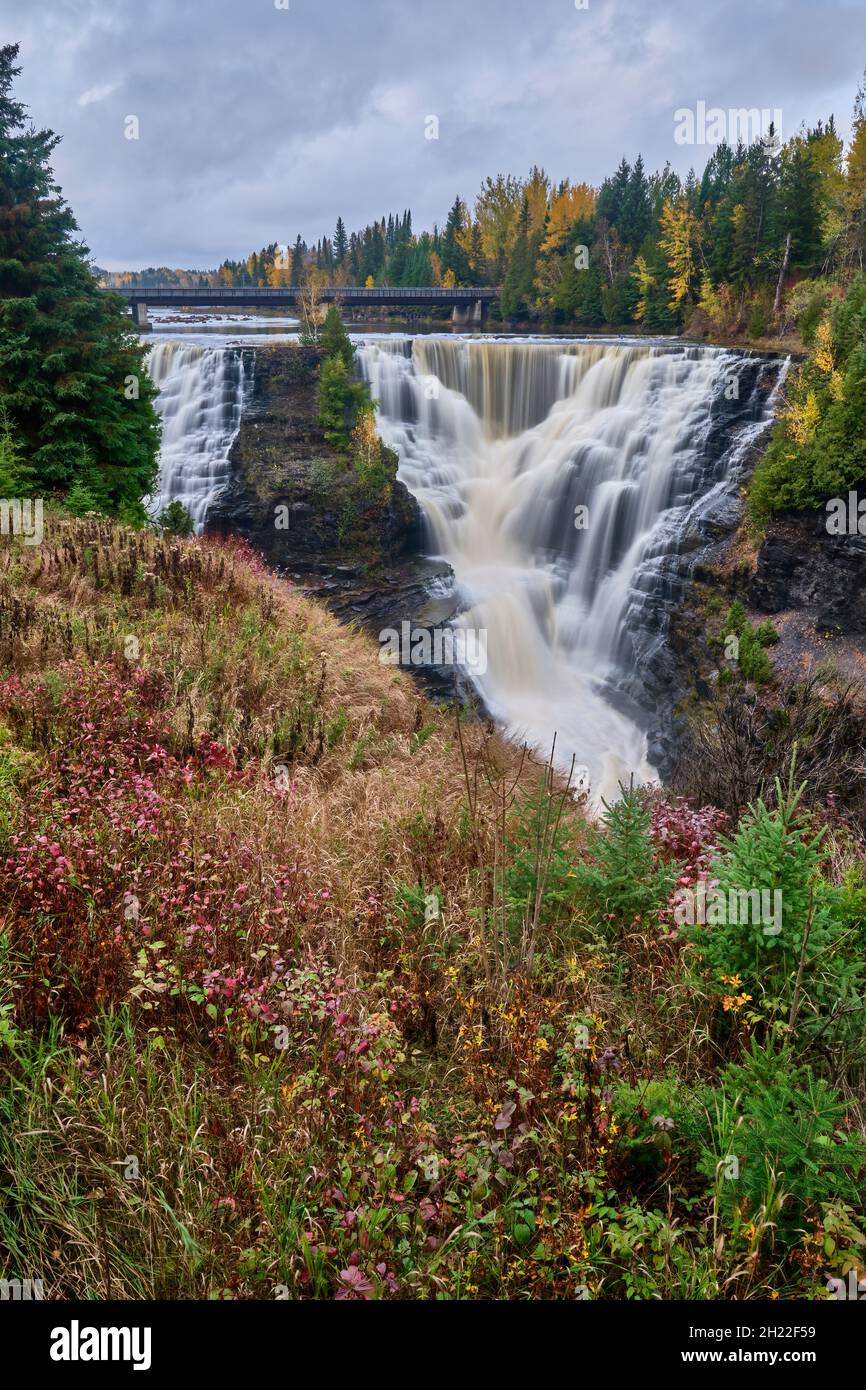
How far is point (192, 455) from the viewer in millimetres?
24984

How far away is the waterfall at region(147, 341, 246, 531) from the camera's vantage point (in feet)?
78.9

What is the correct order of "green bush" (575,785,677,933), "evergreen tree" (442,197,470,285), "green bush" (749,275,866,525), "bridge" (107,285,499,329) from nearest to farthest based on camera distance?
"green bush" (575,785,677,933) < "green bush" (749,275,866,525) < "bridge" (107,285,499,329) < "evergreen tree" (442,197,470,285)

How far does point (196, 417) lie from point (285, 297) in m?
26.6

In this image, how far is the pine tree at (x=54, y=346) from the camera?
11438mm

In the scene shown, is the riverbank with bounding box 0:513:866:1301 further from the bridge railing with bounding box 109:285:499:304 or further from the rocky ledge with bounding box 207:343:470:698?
the bridge railing with bounding box 109:285:499:304

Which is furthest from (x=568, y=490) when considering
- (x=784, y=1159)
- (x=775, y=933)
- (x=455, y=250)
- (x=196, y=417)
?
(x=455, y=250)

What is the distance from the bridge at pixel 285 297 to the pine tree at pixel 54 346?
3181cm

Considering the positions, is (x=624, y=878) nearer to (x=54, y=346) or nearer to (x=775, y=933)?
(x=775, y=933)

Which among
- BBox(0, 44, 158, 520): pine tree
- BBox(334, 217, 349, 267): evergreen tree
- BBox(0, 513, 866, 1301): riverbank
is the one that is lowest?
BBox(0, 513, 866, 1301): riverbank

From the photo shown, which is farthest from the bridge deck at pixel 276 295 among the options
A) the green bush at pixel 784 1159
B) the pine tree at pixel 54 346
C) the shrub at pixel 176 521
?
the green bush at pixel 784 1159

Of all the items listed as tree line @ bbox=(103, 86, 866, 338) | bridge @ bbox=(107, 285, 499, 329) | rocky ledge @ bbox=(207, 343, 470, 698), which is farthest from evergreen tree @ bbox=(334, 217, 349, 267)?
rocky ledge @ bbox=(207, 343, 470, 698)

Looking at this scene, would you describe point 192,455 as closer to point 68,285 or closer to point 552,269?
point 68,285

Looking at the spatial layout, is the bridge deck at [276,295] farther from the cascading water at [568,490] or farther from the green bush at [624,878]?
the green bush at [624,878]

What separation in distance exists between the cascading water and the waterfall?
5307 millimetres
